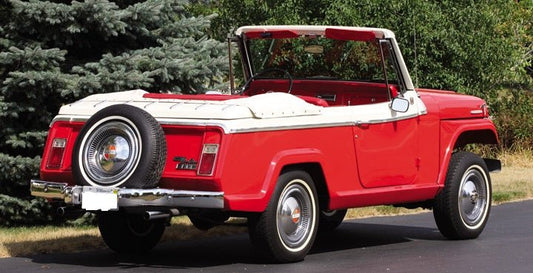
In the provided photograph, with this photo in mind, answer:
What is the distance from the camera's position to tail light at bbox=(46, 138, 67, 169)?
999 centimetres

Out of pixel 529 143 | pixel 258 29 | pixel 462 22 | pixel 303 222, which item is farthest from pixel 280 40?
pixel 529 143

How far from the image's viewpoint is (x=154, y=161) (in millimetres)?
9133

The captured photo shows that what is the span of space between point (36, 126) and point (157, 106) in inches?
144

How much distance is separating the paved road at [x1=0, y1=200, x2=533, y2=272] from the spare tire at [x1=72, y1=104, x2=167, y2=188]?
0.74 meters

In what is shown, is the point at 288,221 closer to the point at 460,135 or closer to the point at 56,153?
the point at 56,153

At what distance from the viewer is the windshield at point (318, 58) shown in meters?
11.4

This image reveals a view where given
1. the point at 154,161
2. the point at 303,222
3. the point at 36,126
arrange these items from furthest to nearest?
the point at 36,126 → the point at 303,222 → the point at 154,161

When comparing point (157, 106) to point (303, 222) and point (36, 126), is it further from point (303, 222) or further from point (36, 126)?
point (36, 126)

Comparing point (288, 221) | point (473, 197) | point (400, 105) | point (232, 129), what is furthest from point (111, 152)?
point (473, 197)

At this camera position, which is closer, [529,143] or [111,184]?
[111,184]

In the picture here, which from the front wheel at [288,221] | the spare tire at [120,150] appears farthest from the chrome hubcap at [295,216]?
the spare tire at [120,150]

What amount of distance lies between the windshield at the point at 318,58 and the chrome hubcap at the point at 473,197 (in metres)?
1.23

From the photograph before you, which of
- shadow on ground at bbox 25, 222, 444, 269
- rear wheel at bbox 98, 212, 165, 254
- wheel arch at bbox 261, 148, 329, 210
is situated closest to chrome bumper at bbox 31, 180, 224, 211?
wheel arch at bbox 261, 148, 329, 210

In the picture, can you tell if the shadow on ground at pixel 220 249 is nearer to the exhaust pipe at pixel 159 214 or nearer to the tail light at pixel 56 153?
the exhaust pipe at pixel 159 214
